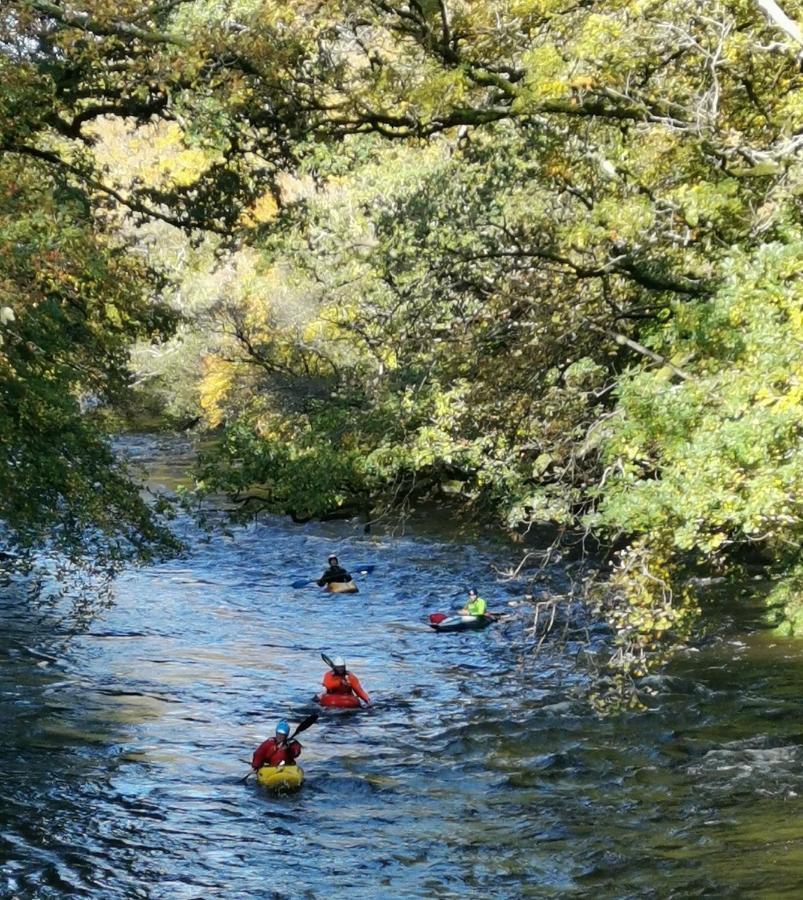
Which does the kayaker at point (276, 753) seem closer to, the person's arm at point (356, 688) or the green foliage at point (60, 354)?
the person's arm at point (356, 688)

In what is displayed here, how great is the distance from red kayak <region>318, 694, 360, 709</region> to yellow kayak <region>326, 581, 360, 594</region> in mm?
7751

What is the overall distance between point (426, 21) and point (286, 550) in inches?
768

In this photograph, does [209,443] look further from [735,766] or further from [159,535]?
[735,766]

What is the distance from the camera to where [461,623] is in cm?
→ 2225

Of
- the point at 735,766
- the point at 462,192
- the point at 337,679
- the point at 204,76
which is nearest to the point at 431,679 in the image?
the point at 337,679

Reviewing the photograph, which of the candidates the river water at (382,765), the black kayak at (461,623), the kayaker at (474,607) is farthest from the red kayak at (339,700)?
the kayaker at (474,607)

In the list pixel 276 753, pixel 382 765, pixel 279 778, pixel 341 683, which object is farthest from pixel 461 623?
pixel 279 778

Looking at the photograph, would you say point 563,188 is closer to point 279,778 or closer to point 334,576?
point 279,778

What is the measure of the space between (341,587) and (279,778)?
1117 cm

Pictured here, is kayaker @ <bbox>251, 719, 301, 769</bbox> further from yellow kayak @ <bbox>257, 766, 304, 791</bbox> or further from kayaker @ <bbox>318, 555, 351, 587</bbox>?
kayaker @ <bbox>318, 555, 351, 587</bbox>

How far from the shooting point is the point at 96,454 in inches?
645

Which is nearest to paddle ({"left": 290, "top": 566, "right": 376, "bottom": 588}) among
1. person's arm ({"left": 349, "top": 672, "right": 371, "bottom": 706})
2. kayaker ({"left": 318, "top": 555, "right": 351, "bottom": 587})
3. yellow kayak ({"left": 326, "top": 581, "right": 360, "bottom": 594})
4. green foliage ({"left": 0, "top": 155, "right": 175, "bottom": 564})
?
kayaker ({"left": 318, "top": 555, "right": 351, "bottom": 587})

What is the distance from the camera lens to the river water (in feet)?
A: 38.1

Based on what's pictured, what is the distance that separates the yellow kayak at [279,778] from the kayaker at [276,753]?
0.20 ft
